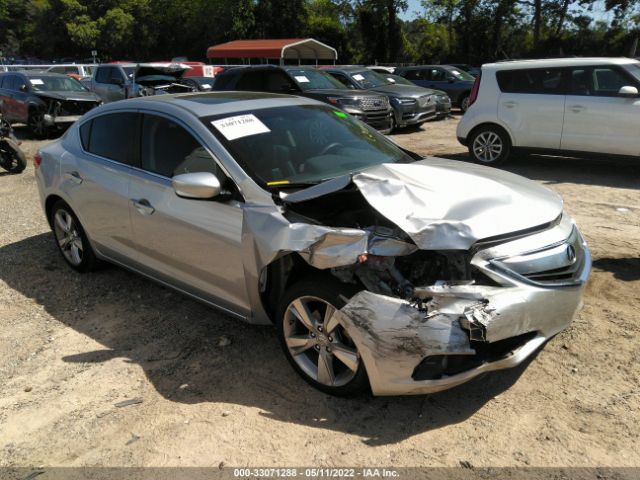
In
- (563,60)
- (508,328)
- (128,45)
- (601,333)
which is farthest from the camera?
(128,45)

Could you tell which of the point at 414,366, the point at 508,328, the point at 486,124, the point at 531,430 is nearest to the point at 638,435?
the point at 531,430

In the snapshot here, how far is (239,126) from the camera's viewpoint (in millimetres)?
3686

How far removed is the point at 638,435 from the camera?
8.83ft

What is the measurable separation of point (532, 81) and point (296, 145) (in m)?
6.27

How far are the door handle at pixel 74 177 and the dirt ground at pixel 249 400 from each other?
3.25ft

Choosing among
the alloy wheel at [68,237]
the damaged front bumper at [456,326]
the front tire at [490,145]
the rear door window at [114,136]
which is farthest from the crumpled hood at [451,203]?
the front tire at [490,145]

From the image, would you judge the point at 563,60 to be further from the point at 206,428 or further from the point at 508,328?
the point at 206,428

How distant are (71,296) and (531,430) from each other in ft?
12.5

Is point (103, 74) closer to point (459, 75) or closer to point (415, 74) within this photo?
point (415, 74)

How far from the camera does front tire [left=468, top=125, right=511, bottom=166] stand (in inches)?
353

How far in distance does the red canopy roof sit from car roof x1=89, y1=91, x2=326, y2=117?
3089 centimetres

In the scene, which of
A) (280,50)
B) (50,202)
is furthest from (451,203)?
(280,50)

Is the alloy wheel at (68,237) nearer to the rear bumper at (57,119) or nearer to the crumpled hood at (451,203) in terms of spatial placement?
the crumpled hood at (451,203)

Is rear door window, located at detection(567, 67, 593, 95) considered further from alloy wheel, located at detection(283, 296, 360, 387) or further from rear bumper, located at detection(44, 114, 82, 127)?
rear bumper, located at detection(44, 114, 82, 127)
